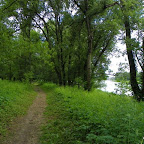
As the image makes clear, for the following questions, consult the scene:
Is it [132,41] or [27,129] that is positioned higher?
[132,41]

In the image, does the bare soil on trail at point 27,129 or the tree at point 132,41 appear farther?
the tree at point 132,41

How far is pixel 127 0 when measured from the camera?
9.16m

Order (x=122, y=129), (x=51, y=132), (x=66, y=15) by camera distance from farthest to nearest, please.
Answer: (x=66, y=15) < (x=51, y=132) < (x=122, y=129)

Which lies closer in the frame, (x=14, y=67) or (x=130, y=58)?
(x=130, y=58)

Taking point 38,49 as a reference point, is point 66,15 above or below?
above

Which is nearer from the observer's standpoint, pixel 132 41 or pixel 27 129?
pixel 27 129

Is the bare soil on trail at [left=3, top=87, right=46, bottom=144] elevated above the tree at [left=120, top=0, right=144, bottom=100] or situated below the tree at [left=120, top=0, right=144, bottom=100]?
below

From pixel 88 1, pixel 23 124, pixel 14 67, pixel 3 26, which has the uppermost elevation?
pixel 88 1

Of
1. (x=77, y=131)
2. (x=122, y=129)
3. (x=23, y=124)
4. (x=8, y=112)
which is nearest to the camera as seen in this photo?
(x=122, y=129)

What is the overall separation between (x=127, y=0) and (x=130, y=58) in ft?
13.9

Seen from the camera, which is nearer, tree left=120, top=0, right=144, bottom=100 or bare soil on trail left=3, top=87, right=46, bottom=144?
bare soil on trail left=3, top=87, right=46, bottom=144

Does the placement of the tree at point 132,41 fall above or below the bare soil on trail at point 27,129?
above

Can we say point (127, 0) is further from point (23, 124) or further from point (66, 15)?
point (23, 124)

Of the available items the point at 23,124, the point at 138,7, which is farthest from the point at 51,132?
the point at 138,7
